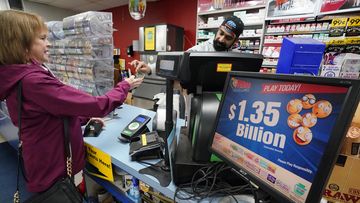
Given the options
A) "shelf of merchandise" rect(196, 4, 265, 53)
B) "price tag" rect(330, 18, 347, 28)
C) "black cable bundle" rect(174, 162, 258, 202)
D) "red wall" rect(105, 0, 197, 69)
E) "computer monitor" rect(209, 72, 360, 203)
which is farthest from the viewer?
"red wall" rect(105, 0, 197, 69)

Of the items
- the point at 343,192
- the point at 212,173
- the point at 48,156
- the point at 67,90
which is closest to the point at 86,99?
the point at 67,90

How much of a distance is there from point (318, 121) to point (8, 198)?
9.04 ft

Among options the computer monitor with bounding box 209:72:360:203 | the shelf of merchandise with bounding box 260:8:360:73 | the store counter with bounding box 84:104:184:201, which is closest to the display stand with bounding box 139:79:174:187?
the store counter with bounding box 84:104:184:201

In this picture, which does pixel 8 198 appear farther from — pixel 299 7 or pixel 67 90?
pixel 299 7

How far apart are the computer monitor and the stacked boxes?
127cm

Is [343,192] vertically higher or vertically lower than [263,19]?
lower

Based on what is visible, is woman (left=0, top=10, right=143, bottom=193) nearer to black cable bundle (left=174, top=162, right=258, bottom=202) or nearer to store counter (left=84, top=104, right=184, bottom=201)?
store counter (left=84, top=104, right=184, bottom=201)

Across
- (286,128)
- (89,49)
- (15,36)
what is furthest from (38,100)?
(286,128)

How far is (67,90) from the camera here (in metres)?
0.87

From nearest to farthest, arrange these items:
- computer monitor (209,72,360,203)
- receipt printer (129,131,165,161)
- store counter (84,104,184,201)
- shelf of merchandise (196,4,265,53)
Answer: computer monitor (209,72,360,203) → store counter (84,104,184,201) → receipt printer (129,131,165,161) → shelf of merchandise (196,4,265,53)

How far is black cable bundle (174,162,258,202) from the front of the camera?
682mm

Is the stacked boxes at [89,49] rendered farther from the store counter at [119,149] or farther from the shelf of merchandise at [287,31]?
the shelf of merchandise at [287,31]

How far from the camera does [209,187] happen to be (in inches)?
27.6

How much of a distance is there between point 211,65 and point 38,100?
78 cm
